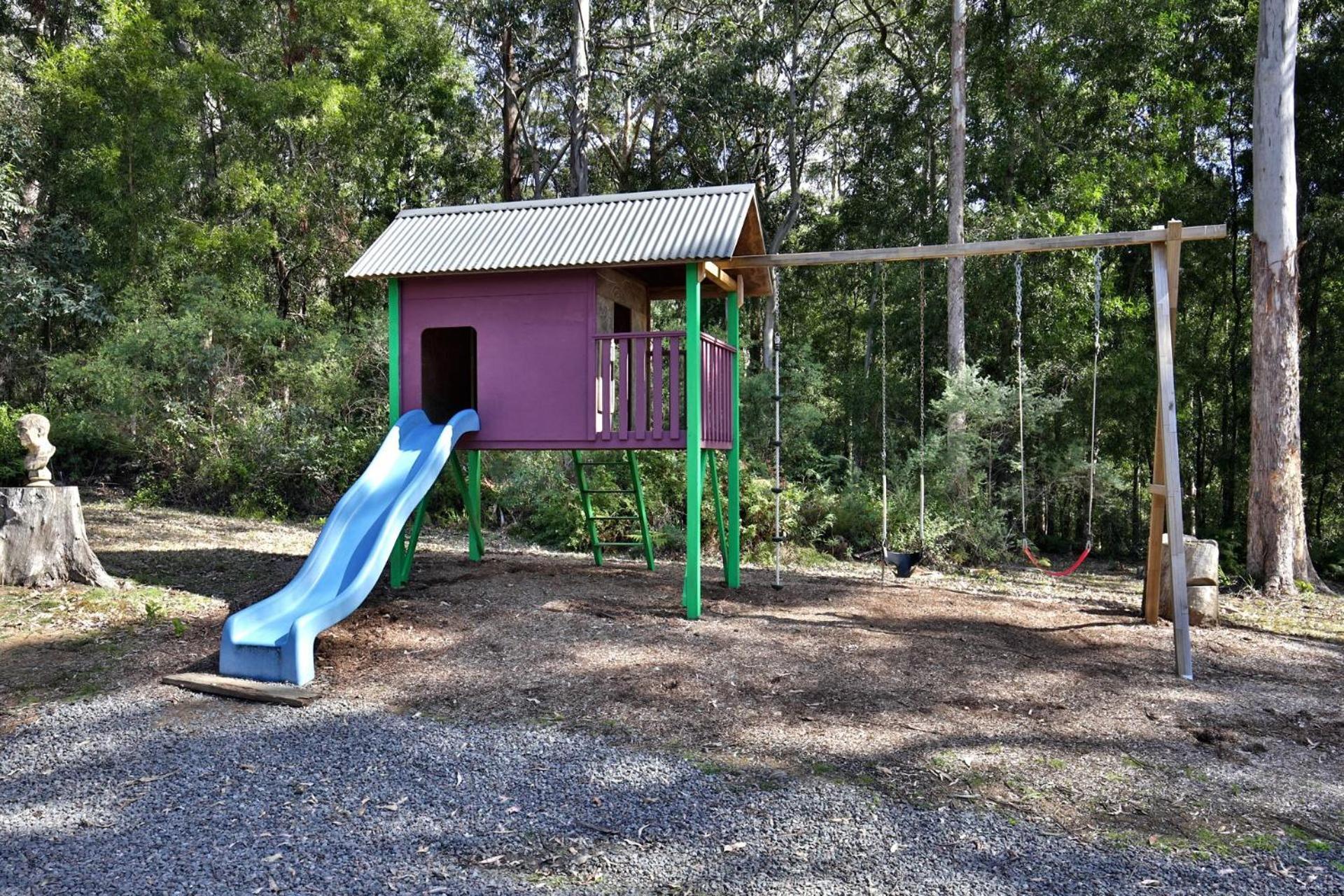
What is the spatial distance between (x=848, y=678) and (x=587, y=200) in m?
4.17

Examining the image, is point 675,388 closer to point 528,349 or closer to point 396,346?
point 528,349

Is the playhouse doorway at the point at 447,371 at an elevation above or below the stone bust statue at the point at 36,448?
above

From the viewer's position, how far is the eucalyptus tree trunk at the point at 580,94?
717 inches

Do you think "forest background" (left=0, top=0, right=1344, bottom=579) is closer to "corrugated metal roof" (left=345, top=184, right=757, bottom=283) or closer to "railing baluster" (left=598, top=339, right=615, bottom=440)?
"railing baluster" (left=598, top=339, right=615, bottom=440)

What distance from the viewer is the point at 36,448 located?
614 centimetres

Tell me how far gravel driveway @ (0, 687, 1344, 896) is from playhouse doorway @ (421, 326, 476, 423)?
410cm

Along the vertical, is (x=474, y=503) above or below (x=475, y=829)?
above

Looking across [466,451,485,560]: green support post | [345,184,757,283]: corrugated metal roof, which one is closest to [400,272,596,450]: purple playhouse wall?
[345,184,757,283]: corrugated metal roof

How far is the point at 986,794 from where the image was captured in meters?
3.28

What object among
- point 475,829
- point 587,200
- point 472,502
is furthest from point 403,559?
point 475,829

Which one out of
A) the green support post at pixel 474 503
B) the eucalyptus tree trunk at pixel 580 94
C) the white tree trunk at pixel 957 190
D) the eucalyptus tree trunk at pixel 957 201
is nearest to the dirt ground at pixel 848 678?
the green support post at pixel 474 503

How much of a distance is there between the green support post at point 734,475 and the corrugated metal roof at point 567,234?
97 cm

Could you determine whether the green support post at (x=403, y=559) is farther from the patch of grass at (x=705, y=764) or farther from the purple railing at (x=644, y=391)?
the patch of grass at (x=705, y=764)

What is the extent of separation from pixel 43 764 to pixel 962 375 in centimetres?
1161
